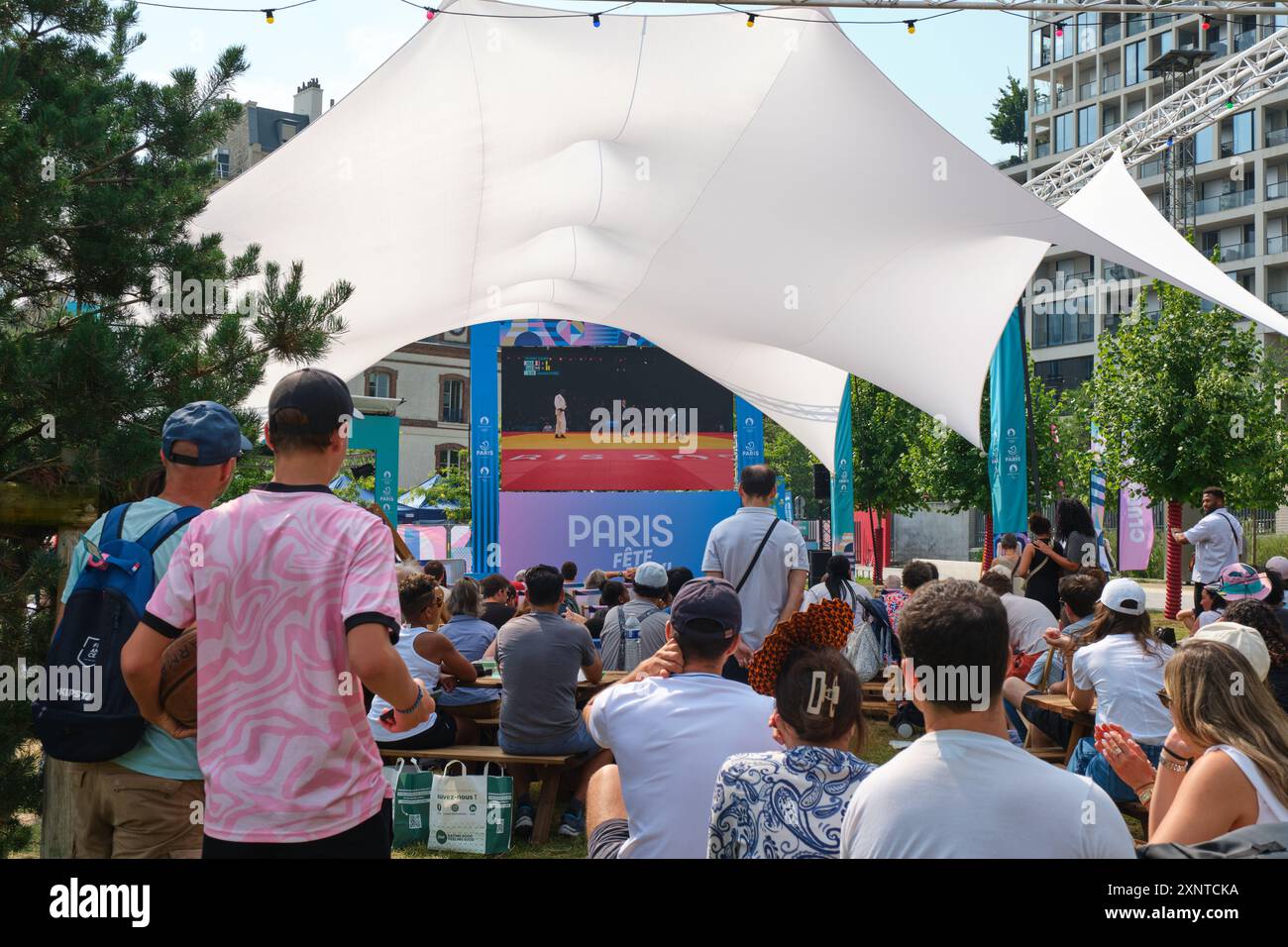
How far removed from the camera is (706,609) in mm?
3174

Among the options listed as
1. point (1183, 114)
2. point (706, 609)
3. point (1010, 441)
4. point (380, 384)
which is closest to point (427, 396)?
point (380, 384)

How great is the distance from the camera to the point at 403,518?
3070 cm

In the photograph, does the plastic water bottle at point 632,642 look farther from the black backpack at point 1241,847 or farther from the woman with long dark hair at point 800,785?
the black backpack at point 1241,847

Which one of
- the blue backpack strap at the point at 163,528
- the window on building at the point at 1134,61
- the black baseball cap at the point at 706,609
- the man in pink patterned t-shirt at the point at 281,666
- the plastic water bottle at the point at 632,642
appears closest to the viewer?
the man in pink patterned t-shirt at the point at 281,666

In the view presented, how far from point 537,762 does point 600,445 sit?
11.4 meters

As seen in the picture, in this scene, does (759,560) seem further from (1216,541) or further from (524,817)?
(1216,541)

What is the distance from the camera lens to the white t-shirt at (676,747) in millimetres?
2887

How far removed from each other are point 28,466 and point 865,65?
21.1 ft

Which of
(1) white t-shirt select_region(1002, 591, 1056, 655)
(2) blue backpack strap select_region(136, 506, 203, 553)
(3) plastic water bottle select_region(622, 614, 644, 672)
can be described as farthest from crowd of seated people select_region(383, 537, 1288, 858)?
(3) plastic water bottle select_region(622, 614, 644, 672)

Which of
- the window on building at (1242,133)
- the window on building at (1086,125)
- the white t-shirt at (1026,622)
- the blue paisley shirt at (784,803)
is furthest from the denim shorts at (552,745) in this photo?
the window on building at (1086,125)

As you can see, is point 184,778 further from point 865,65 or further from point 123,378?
point 865,65

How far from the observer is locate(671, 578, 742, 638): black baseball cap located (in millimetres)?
3148

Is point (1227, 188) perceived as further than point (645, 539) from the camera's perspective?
Yes

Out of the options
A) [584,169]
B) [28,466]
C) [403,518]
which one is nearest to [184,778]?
[28,466]
